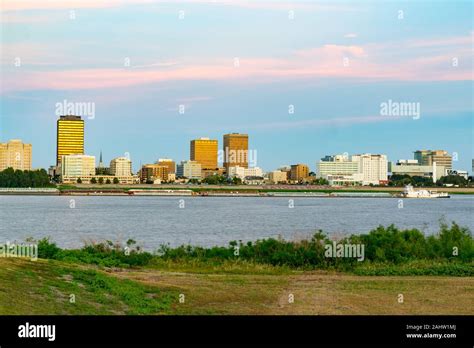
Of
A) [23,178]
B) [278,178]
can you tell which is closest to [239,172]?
[278,178]

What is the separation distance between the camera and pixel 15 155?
458ft

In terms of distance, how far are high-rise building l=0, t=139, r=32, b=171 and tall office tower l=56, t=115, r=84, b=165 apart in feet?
43.2

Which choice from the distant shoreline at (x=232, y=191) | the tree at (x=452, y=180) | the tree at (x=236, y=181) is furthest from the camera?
the tree at (x=236, y=181)

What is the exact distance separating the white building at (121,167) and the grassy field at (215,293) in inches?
6356

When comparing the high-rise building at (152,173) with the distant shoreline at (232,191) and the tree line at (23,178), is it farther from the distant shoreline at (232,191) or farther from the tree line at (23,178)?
the tree line at (23,178)

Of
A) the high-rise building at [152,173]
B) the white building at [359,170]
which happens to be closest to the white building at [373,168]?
the white building at [359,170]

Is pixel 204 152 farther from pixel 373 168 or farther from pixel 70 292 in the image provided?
pixel 70 292

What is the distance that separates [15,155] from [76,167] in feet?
49.6

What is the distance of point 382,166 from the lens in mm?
175000

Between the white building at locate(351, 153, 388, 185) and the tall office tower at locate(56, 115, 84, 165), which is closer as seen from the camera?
the tall office tower at locate(56, 115, 84, 165)

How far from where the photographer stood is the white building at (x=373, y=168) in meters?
174

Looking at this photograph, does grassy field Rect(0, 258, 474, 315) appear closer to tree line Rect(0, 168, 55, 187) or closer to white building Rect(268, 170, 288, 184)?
tree line Rect(0, 168, 55, 187)

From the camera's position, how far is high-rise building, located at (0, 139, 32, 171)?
459 feet

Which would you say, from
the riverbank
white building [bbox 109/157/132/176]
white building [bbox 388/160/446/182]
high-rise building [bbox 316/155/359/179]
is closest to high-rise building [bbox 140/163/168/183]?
white building [bbox 109/157/132/176]
